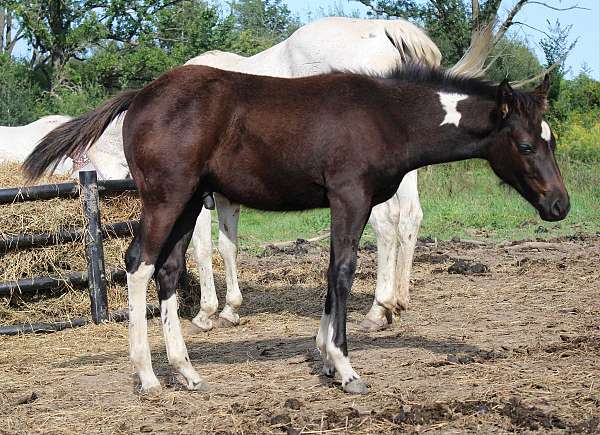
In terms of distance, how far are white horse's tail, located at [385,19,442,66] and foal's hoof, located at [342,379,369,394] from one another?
326 centimetres

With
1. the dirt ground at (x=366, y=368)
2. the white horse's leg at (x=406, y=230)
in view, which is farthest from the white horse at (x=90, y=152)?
→ the white horse's leg at (x=406, y=230)

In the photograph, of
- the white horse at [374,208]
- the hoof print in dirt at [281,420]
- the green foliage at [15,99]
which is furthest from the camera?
the green foliage at [15,99]

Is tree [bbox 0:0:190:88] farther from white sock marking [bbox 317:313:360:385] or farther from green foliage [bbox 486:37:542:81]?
white sock marking [bbox 317:313:360:385]

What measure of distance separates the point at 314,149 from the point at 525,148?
4.22 feet

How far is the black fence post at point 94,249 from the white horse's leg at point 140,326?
7.70ft

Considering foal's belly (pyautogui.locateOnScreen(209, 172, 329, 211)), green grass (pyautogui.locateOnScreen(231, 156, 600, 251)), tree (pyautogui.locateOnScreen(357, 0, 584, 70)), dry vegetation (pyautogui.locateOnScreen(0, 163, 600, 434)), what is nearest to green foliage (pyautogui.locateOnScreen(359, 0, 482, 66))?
tree (pyautogui.locateOnScreen(357, 0, 584, 70))

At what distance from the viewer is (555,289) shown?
783 cm

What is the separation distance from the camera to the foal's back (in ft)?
16.1

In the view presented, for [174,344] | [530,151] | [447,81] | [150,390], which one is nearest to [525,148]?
[530,151]

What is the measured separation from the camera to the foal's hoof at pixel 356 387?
15.4 ft

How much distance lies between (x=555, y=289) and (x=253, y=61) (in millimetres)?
3663

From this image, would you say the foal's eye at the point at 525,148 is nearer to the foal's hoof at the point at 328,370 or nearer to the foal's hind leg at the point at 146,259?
the foal's hoof at the point at 328,370

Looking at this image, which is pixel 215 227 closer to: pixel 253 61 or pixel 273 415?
pixel 253 61

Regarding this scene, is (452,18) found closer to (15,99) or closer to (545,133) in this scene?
(15,99)
